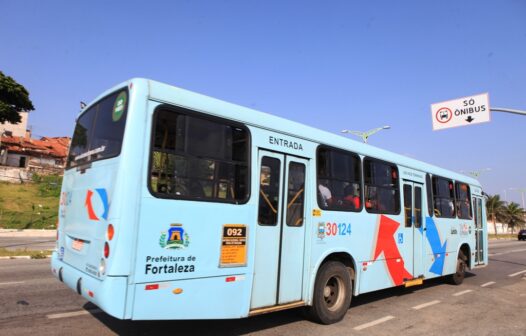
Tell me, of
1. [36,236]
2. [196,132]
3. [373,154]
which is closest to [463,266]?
[373,154]

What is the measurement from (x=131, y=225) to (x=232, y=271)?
1493 millimetres

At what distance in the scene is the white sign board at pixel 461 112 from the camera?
16.5m

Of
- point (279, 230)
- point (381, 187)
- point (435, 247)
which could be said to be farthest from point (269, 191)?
point (435, 247)

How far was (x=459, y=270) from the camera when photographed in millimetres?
11492

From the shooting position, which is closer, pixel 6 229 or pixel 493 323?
pixel 493 323

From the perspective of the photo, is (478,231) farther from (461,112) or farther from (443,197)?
(461,112)

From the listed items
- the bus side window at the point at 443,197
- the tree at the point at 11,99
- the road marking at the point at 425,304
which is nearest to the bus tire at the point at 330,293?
the road marking at the point at 425,304

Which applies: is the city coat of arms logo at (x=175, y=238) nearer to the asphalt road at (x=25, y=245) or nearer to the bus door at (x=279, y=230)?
the bus door at (x=279, y=230)

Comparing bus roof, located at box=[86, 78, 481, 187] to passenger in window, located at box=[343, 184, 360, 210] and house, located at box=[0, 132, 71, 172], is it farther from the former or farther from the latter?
house, located at box=[0, 132, 71, 172]

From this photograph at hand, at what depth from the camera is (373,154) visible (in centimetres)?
807

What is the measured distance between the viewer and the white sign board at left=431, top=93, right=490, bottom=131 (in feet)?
54.3

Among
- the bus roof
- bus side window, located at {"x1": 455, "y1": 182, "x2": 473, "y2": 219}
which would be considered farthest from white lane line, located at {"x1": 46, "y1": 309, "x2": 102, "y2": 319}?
bus side window, located at {"x1": 455, "y1": 182, "x2": 473, "y2": 219}

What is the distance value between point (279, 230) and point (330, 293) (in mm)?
1793

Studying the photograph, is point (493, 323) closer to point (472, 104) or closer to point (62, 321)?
point (62, 321)
